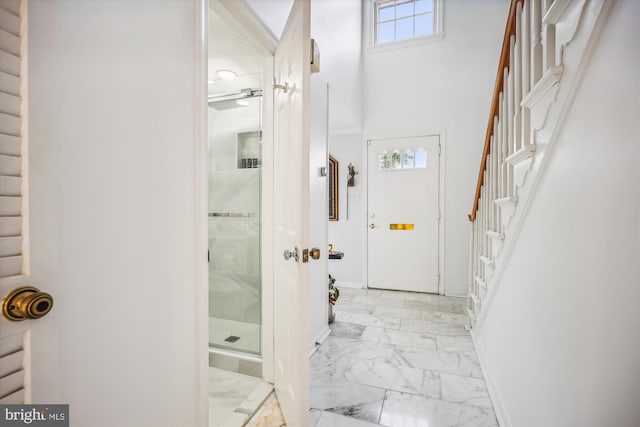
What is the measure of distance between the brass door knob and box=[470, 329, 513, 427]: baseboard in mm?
1855

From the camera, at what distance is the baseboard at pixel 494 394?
1.53 metres

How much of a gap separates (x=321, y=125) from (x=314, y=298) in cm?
145

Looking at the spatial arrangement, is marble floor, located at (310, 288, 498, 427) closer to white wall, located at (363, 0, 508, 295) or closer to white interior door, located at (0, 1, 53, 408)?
white wall, located at (363, 0, 508, 295)

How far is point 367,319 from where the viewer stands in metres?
3.10

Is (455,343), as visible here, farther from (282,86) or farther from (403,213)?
(282,86)

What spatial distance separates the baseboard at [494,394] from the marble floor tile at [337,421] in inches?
24.6

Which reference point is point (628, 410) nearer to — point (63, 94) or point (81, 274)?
point (81, 274)

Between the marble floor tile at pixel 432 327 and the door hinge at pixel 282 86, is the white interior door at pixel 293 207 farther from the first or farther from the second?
the marble floor tile at pixel 432 327

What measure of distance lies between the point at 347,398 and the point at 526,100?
1806 mm

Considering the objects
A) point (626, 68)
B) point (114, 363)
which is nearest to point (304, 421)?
point (114, 363)

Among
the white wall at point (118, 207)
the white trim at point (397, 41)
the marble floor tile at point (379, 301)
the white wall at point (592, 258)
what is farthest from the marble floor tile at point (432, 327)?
the white trim at point (397, 41)

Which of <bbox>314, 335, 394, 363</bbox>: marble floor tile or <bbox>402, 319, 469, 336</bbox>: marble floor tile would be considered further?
<bbox>402, 319, 469, 336</bbox>: marble floor tile

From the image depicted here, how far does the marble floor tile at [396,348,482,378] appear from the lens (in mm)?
2107

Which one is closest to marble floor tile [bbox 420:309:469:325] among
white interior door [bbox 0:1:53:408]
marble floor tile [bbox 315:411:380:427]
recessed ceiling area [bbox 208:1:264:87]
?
marble floor tile [bbox 315:411:380:427]
